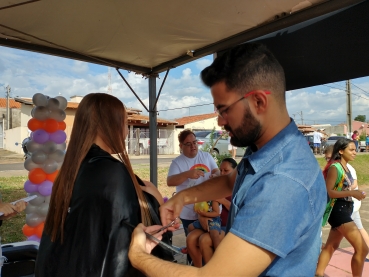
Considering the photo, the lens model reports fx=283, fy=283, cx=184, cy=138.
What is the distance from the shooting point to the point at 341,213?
337 centimetres

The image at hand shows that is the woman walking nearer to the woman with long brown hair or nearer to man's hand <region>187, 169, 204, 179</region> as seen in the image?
man's hand <region>187, 169, 204, 179</region>

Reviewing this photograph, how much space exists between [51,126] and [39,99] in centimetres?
43

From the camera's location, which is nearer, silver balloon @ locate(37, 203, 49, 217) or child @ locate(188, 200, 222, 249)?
child @ locate(188, 200, 222, 249)

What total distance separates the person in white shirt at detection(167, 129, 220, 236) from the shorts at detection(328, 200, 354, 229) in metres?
1.47

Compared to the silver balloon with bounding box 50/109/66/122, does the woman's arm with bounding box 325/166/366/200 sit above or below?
below

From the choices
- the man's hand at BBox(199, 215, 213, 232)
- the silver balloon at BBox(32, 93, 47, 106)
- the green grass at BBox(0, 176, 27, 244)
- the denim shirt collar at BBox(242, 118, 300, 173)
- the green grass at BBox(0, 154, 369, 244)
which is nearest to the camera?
the denim shirt collar at BBox(242, 118, 300, 173)

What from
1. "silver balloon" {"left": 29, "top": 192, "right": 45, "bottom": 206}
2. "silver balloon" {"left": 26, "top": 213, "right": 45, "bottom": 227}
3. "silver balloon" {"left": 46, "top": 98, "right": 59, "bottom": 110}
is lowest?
"silver balloon" {"left": 26, "top": 213, "right": 45, "bottom": 227}

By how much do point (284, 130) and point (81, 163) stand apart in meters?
0.89

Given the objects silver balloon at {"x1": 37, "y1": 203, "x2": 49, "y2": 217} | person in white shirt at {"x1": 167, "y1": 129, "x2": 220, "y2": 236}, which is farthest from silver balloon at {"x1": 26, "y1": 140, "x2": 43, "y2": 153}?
person in white shirt at {"x1": 167, "y1": 129, "x2": 220, "y2": 236}

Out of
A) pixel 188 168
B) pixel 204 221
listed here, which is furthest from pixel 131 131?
pixel 204 221

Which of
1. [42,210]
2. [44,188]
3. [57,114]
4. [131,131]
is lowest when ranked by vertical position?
[42,210]

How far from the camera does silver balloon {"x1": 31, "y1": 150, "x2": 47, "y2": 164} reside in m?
4.21

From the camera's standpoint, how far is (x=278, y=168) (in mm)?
900

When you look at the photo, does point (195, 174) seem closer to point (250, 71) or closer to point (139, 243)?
point (139, 243)
